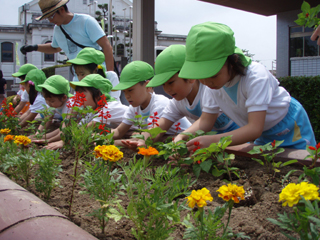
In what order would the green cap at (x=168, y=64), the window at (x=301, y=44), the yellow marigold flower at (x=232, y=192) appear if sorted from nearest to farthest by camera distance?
the yellow marigold flower at (x=232, y=192)
the green cap at (x=168, y=64)
the window at (x=301, y=44)

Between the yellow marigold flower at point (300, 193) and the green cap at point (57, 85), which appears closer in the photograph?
the yellow marigold flower at point (300, 193)

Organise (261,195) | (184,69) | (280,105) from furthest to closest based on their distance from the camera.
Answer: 1. (280,105)
2. (184,69)
3. (261,195)

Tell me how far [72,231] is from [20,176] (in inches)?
48.9

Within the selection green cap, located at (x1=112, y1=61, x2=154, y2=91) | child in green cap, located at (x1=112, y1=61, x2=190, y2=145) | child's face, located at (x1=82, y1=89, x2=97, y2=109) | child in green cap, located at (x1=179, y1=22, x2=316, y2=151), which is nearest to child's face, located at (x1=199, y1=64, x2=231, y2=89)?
child in green cap, located at (x1=179, y1=22, x2=316, y2=151)

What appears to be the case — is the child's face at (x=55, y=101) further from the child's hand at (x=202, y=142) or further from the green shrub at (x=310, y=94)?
the green shrub at (x=310, y=94)

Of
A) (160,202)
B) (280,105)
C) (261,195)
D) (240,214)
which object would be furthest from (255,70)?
(160,202)

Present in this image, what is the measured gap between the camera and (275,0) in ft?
28.6

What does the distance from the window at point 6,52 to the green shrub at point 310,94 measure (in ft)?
151

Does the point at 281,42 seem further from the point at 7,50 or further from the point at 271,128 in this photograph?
the point at 7,50

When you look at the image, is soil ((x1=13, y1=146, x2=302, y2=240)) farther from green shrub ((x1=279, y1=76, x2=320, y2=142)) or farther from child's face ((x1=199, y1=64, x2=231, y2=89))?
green shrub ((x1=279, y1=76, x2=320, y2=142))

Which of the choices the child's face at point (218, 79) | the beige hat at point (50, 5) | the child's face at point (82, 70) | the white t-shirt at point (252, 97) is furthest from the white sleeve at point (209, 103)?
the beige hat at point (50, 5)

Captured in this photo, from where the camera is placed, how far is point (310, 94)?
18.9 feet

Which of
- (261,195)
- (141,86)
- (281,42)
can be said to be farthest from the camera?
(281,42)

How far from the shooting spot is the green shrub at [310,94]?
5.53 metres
